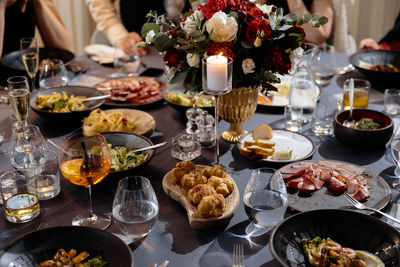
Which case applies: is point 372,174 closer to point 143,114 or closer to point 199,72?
point 199,72

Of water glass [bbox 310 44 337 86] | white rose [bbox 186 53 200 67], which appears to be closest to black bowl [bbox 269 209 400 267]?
white rose [bbox 186 53 200 67]

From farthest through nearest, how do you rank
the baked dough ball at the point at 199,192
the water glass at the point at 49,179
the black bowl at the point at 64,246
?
the water glass at the point at 49,179
the baked dough ball at the point at 199,192
the black bowl at the point at 64,246

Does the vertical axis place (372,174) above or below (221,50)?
below

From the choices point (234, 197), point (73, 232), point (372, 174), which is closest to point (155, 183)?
point (234, 197)

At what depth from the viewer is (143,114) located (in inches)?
84.4

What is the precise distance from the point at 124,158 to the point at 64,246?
0.51 m

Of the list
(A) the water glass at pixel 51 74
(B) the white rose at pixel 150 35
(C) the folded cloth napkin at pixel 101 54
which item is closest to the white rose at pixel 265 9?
(B) the white rose at pixel 150 35

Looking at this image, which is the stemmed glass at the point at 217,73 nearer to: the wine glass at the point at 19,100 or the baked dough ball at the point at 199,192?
the baked dough ball at the point at 199,192

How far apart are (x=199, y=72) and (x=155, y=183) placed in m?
0.45

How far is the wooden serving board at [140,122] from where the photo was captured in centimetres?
200

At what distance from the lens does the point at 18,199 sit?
58.6 inches

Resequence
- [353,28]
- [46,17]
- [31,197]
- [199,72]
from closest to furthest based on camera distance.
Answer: [31,197], [199,72], [46,17], [353,28]

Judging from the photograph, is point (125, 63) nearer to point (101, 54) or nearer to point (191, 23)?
point (101, 54)

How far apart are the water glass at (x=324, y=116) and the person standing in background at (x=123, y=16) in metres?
1.23
